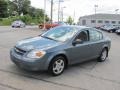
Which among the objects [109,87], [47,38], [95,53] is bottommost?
[109,87]

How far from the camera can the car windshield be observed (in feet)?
23.5

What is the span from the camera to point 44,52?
6137mm

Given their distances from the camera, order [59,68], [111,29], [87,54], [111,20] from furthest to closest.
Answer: [111,20], [111,29], [87,54], [59,68]

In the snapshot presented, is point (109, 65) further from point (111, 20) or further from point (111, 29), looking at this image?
point (111, 20)

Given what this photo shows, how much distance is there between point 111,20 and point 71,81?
8109 centimetres

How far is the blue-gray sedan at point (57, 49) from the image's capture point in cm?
609

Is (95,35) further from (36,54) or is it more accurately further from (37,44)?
(36,54)

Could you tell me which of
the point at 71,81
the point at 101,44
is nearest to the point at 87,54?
the point at 101,44

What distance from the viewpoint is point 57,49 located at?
6.44 m

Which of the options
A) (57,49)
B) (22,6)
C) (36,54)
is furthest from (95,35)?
(22,6)

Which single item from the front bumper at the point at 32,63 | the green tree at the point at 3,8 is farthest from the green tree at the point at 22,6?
the front bumper at the point at 32,63

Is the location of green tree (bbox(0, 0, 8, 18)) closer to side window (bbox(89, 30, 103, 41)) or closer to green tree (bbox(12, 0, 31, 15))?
green tree (bbox(12, 0, 31, 15))

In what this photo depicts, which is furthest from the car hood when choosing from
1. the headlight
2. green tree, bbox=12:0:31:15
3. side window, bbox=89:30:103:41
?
green tree, bbox=12:0:31:15

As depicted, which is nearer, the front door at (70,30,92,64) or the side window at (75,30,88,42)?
the front door at (70,30,92,64)
